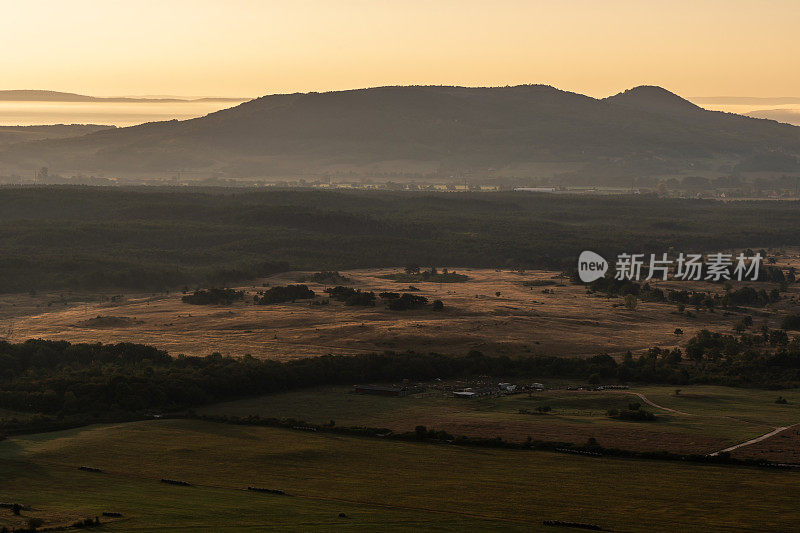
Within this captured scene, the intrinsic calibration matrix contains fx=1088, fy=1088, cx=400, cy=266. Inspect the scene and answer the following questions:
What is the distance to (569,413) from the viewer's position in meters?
107

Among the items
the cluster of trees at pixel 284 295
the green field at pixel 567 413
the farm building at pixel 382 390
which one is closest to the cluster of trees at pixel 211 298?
the cluster of trees at pixel 284 295

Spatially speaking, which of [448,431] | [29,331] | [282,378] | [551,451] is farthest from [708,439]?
[29,331]

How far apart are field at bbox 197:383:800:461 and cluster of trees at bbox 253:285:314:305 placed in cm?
7306

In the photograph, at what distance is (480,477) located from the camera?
80.3 m

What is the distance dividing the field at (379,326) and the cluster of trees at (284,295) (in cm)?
232

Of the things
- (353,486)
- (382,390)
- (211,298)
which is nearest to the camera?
(353,486)

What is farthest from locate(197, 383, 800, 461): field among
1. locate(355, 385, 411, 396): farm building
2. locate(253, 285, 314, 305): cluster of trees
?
locate(253, 285, 314, 305): cluster of trees

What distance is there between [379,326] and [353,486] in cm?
8589

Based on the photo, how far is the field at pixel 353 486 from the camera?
2628 inches

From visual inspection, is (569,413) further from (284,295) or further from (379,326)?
(284,295)

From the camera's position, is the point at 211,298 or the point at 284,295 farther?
the point at 211,298

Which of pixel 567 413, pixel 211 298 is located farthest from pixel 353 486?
pixel 211 298

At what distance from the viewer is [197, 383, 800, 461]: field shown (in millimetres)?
94062

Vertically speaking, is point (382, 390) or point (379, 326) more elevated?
point (379, 326)
